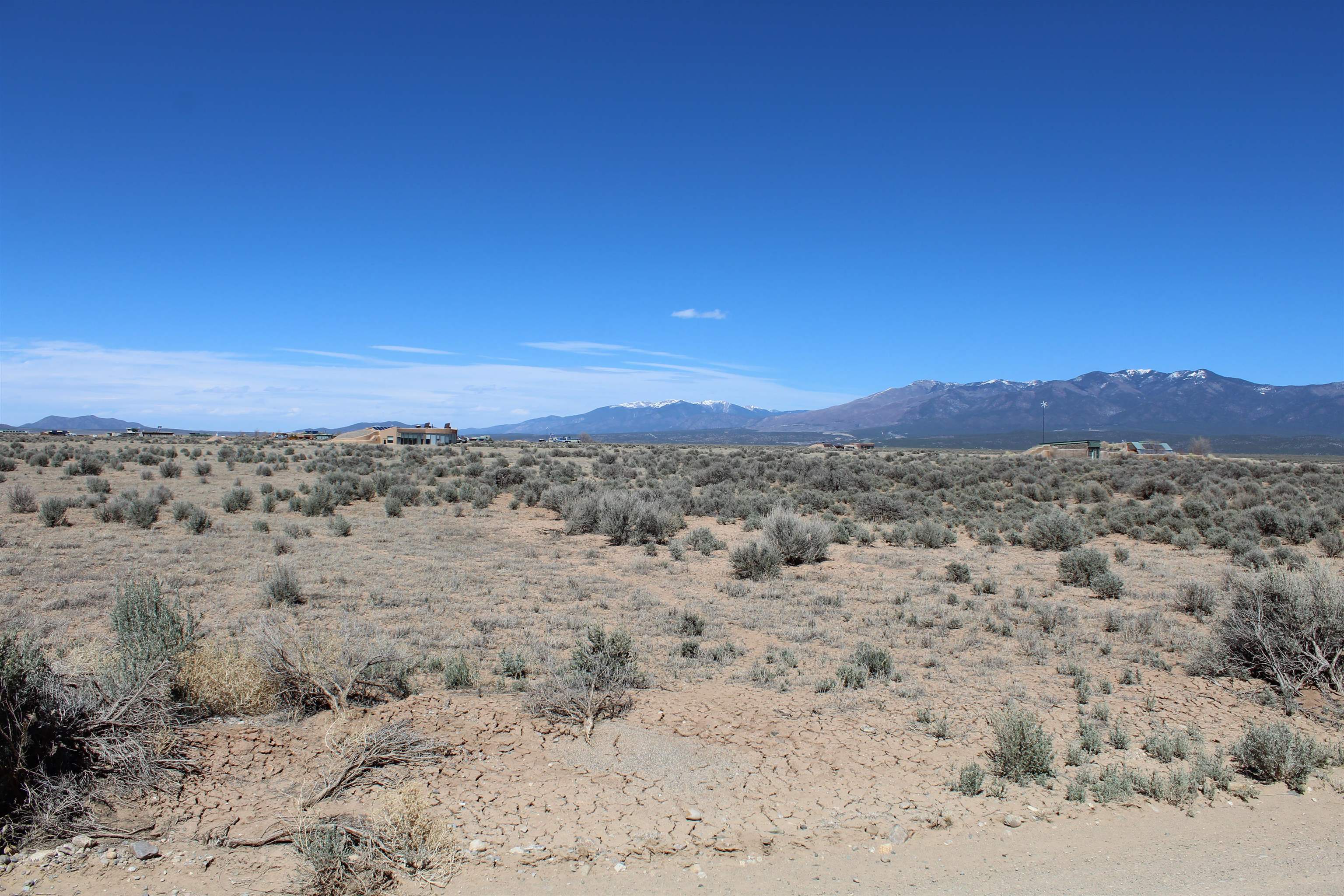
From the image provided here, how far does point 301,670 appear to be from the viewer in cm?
652

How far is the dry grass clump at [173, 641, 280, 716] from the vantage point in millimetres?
6109

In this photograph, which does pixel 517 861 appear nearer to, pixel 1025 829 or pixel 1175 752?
pixel 1025 829

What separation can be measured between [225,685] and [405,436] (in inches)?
2381

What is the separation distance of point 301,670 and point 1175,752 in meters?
7.72

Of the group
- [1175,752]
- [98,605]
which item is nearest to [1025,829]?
[1175,752]

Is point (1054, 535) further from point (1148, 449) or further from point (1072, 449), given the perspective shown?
point (1148, 449)

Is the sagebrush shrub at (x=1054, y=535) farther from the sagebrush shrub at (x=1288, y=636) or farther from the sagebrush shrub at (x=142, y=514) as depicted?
the sagebrush shrub at (x=142, y=514)

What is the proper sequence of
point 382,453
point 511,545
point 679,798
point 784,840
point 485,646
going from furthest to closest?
point 382,453 → point 511,545 → point 485,646 → point 679,798 → point 784,840

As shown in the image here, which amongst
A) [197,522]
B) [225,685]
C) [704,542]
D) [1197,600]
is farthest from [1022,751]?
[197,522]

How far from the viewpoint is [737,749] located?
618cm

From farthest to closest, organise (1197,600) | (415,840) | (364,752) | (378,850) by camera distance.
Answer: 1. (1197,600)
2. (364,752)
3. (415,840)
4. (378,850)

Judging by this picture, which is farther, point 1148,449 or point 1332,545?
point 1148,449

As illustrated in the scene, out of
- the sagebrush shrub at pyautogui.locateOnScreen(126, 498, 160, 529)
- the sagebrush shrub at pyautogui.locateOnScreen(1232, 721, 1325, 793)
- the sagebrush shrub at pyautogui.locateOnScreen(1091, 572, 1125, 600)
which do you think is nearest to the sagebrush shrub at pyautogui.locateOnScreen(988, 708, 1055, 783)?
the sagebrush shrub at pyautogui.locateOnScreen(1232, 721, 1325, 793)

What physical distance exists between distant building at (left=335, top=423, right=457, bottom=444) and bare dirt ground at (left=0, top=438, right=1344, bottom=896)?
50721mm
